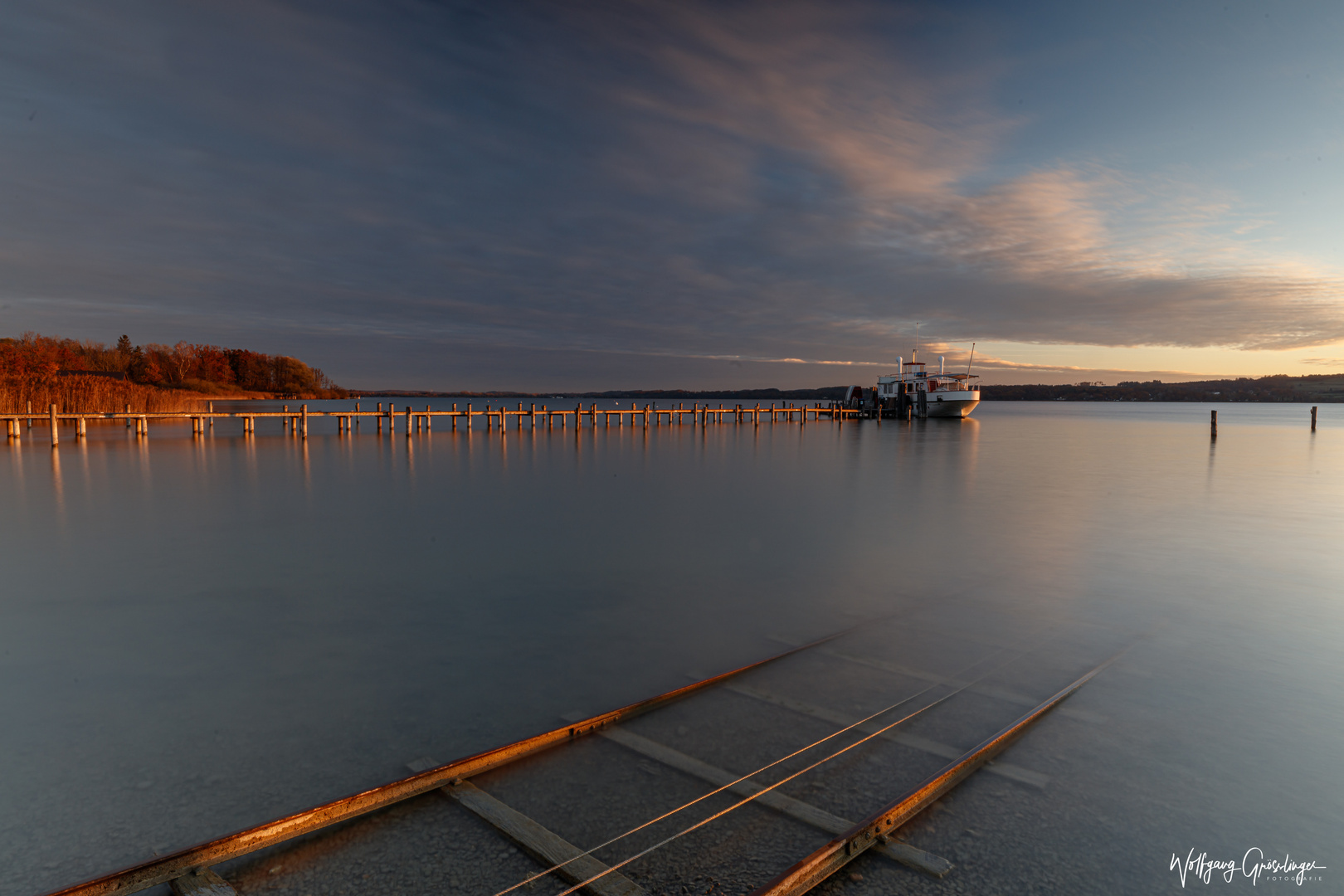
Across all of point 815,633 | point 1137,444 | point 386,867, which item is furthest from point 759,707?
point 1137,444

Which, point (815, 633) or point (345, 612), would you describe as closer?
point (815, 633)

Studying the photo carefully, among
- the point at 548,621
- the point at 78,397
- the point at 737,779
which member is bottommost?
the point at 548,621

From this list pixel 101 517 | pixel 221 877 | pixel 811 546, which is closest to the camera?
pixel 221 877

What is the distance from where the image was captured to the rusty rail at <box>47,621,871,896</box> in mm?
2801

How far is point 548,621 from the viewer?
267 inches

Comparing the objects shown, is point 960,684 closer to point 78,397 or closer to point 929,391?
point 78,397

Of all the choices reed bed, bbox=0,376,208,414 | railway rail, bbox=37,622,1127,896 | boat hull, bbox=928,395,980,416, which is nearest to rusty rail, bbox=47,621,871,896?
railway rail, bbox=37,622,1127,896

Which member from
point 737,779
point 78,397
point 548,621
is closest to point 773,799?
point 737,779

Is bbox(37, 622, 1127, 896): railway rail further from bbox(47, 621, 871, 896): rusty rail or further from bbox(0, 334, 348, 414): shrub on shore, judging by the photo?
bbox(0, 334, 348, 414): shrub on shore

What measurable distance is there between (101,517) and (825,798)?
13993 millimetres

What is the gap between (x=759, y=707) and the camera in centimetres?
470

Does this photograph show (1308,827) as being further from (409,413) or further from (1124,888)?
(409,413)

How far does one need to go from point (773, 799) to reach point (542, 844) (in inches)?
46.3

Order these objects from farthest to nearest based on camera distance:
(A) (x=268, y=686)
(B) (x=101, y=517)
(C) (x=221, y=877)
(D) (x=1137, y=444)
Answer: (D) (x=1137, y=444)
(B) (x=101, y=517)
(A) (x=268, y=686)
(C) (x=221, y=877)
